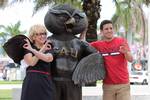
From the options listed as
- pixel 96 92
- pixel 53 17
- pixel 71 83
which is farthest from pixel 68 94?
pixel 96 92

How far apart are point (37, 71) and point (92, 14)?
5506 millimetres

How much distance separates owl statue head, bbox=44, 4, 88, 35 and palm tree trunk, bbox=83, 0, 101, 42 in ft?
15.6

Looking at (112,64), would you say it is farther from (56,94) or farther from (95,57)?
(56,94)

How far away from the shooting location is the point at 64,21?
5.46m

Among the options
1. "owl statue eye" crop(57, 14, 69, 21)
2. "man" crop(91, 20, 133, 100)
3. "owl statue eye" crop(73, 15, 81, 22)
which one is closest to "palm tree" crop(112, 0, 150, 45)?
"man" crop(91, 20, 133, 100)

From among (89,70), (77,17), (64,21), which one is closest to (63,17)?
(64,21)

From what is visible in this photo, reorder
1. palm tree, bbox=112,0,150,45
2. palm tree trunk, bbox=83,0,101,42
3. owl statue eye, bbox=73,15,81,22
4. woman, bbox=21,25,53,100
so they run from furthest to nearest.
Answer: palm tree, bbox=112,0,150,45, palm tree trunk, bbox=83,0,101,42, owl statue eye, bbox=73,15,81,22, woman, bbox=21,25,53,100

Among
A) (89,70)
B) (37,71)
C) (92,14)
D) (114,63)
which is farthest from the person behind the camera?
(92,14)

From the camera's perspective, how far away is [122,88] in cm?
562

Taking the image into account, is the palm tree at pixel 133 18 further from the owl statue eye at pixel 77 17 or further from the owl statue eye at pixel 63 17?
the owl statue eye at pixel 63 17

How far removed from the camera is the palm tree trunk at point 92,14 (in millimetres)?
10328

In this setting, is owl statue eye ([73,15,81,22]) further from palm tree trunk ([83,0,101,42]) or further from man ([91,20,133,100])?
palm tree trunk ([83,0,101,42])

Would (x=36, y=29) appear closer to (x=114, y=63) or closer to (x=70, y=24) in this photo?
(x=70, y=24)

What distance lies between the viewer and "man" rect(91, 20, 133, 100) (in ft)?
18.2
